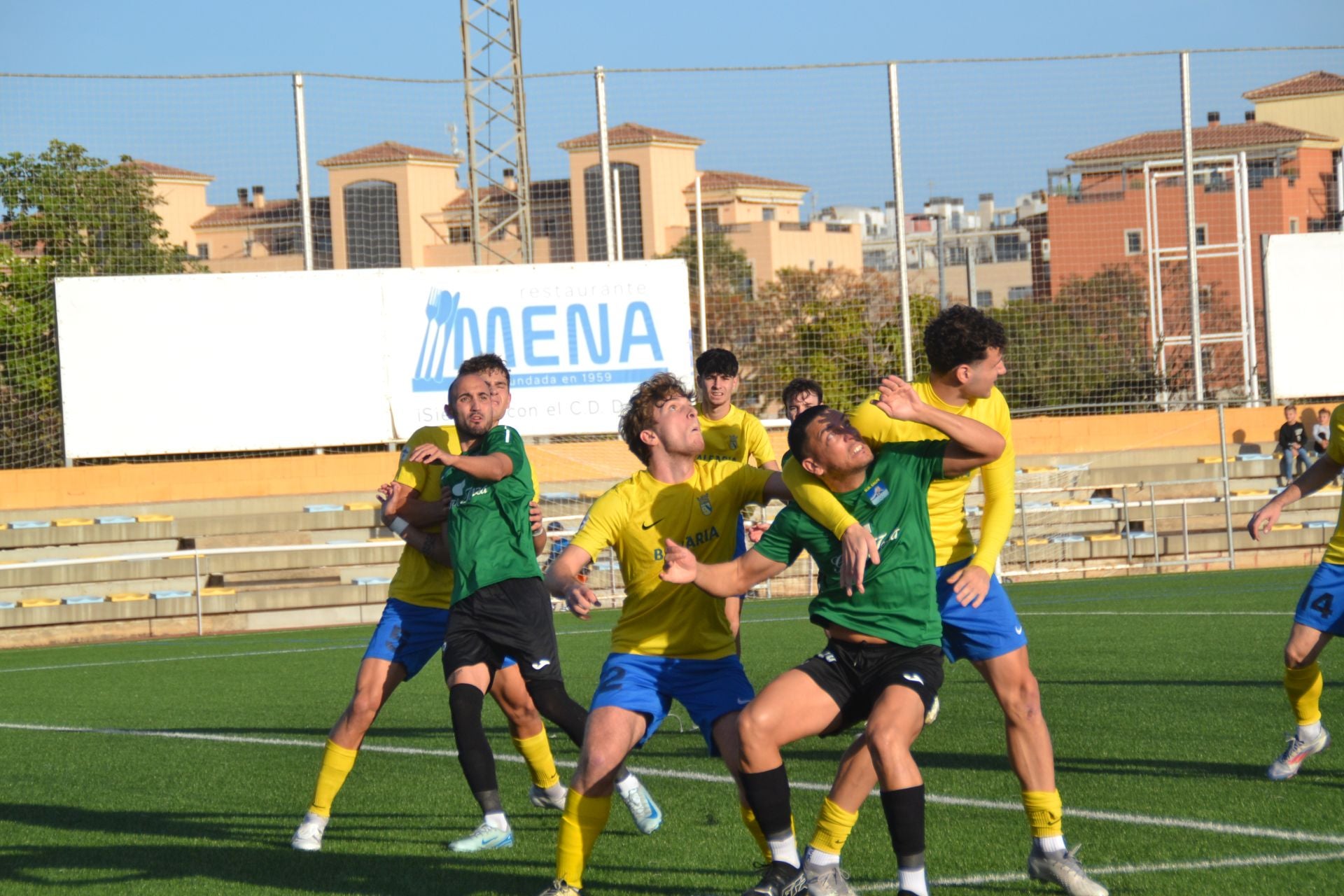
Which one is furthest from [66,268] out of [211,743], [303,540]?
[211,743]

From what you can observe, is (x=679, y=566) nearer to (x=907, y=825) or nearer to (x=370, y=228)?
(x=907, y=825)

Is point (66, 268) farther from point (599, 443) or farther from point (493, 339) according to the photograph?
point (599, 443)

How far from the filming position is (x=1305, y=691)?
651 cm

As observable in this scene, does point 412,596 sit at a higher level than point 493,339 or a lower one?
lower

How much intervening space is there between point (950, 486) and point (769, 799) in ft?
4.61

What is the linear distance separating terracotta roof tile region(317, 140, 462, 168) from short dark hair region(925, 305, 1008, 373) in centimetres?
1674

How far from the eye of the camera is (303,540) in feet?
66.6

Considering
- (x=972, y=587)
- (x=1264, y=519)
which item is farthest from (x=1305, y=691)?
(x=972, y=587)

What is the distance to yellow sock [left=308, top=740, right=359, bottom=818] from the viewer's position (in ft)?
19.6

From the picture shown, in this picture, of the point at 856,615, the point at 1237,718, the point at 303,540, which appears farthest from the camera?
the point at 303,540

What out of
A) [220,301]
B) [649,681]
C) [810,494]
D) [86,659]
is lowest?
[86,659]

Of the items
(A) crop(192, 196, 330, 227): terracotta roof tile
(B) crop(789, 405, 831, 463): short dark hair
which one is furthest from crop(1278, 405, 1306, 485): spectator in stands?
(B) crop(789, 405, 831, 463): short dark hair

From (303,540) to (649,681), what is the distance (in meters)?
16.3

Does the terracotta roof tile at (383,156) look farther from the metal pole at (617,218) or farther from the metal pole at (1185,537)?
the metal pole at (1185,537)
